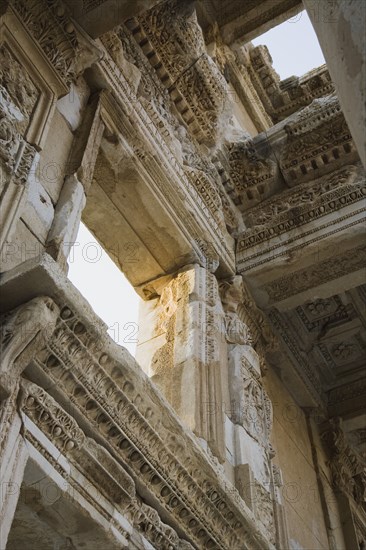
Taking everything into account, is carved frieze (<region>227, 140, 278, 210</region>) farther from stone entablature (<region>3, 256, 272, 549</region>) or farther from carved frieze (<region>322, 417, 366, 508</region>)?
stone entablature (<region>3, 256, 272, 549</region>)

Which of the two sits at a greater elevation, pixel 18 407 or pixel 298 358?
pixel 18 407

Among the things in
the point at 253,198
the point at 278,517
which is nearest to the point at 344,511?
the point at 278,517

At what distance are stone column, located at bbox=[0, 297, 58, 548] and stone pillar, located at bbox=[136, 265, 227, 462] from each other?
64.1 inches

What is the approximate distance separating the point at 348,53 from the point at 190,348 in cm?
286

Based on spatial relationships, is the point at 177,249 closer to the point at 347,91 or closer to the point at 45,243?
the point at 45,243

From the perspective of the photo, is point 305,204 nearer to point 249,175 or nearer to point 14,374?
point 249,175

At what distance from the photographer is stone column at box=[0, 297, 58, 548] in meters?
2.44

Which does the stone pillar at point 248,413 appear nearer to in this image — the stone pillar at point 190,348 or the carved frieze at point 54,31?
the stone pillar at point 190,348

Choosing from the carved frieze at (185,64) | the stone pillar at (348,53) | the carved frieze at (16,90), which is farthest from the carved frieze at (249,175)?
the stone pillar at (348,53)

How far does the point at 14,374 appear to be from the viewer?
261cm

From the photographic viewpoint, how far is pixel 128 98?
4.88 m

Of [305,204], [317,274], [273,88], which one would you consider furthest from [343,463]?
[273,88]

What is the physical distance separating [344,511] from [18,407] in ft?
15.0

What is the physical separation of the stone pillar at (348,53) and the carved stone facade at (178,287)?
34mm
